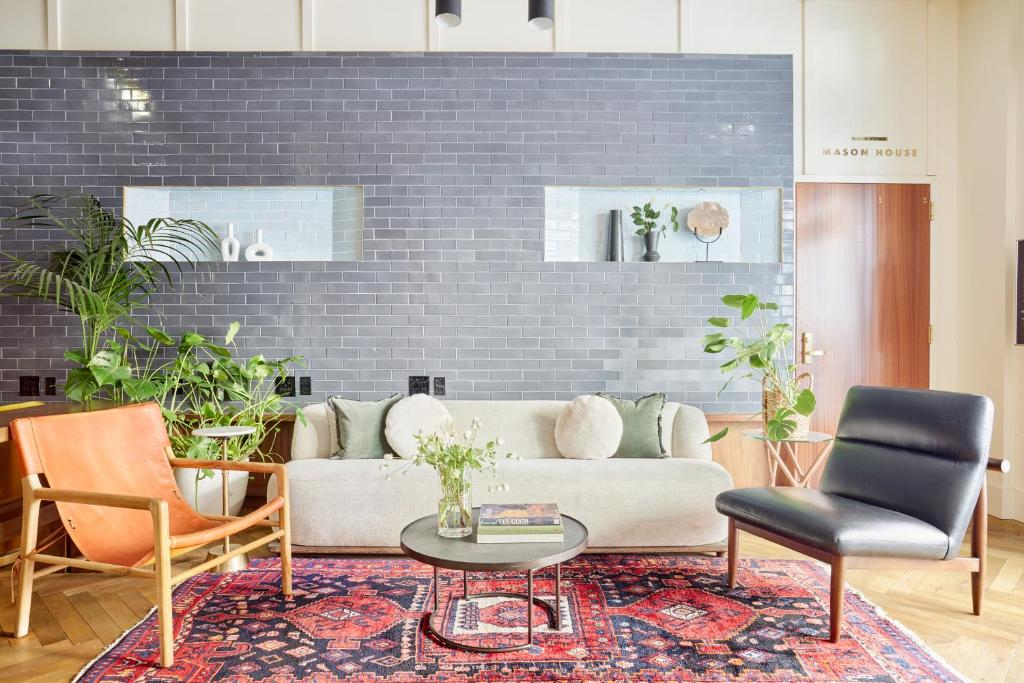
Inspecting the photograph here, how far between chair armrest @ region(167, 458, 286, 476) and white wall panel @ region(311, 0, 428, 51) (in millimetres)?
2870

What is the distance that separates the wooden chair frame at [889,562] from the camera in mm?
2336

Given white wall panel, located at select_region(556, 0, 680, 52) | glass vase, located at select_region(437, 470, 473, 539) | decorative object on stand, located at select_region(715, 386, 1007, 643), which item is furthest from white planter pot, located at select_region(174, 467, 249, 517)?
white wall panel, located at select_region(556, 0, 680, 52)

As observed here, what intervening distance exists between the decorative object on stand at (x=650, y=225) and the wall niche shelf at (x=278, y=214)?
74.6 inches

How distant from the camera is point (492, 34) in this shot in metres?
4.30

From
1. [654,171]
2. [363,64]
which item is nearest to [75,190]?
[363,64]

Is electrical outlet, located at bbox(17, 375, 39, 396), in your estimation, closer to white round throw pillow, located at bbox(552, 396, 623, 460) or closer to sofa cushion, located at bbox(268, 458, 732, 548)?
sofa cushion, located at bbox(268, 458, 732, 548)

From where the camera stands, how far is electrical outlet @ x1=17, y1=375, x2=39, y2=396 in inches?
165

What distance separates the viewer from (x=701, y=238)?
443 cm

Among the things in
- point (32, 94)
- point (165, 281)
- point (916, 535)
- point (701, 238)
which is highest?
point (32, 94)

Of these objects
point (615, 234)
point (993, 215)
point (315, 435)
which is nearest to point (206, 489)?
point (315, 435)

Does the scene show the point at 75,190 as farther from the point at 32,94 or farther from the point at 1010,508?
the point at 1010,508

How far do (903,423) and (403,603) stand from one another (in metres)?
2.28

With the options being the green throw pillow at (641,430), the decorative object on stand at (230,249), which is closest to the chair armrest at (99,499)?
the decorative object on stand at (230,249)

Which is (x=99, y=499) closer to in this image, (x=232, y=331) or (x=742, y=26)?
(x=232, y=331)
